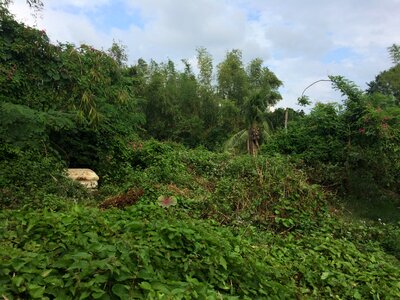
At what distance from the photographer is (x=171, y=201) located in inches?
277

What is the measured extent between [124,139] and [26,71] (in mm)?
4036

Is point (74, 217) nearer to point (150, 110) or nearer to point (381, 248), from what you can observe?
point (381, 248)

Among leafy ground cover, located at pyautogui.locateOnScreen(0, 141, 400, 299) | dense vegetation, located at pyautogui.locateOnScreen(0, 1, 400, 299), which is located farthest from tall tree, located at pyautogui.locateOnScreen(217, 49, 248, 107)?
leafy ground cover, located at pyautogui.locateOnScreen(0, 141, 400, 299)

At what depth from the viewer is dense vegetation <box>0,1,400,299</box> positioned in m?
2.91

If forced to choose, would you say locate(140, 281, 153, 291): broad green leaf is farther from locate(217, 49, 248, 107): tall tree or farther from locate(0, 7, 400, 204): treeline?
locate(217, 49, 248, 107): tall tree

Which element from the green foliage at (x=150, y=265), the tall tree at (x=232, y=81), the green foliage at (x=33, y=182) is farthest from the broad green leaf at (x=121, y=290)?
the tall tree at (x=232, y=81)

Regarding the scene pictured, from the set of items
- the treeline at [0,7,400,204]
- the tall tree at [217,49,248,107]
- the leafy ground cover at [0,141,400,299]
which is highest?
the tall tree at [217,49,248,107]

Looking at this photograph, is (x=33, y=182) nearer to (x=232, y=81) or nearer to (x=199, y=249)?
(x=199, y=249)

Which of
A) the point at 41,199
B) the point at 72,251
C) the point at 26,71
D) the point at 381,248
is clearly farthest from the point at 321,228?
the point at 26,71

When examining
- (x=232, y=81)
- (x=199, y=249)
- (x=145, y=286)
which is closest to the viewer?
(x=145, y=286)

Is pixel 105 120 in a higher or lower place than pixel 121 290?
higher

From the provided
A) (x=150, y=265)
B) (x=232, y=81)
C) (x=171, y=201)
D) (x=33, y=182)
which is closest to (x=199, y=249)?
(x=150, y=265)

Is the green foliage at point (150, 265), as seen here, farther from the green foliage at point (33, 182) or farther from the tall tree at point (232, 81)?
the tall tree at point (232, 81)

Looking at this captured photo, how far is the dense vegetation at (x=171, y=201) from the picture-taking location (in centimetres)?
291
